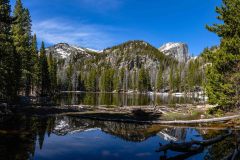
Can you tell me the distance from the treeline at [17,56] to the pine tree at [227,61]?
2545cm

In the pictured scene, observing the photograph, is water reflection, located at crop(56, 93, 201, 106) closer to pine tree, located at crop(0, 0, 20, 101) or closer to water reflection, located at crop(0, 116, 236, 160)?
pine tree, located at crop(0, 0, 20, 101)

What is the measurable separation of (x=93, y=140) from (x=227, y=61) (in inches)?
713

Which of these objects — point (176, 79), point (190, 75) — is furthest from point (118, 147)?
point (176, 79)

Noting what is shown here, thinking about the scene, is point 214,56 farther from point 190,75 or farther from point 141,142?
point 190,75

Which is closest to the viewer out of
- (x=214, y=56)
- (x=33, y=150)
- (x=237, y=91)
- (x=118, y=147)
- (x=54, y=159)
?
(x=54, y=159)

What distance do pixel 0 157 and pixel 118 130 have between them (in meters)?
18.0

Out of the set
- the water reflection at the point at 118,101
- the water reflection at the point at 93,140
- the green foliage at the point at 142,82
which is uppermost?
the green foliage at the point at 142,82

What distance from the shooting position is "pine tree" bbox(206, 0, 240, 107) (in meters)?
34.6

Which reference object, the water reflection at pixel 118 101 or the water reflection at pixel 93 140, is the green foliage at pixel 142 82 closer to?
the water reflection at pixel 118 101

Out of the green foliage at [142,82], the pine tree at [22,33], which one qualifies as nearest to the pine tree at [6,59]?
the pine tree at [22,33]

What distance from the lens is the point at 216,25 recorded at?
126 ft

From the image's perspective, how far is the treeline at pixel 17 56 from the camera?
132 ft

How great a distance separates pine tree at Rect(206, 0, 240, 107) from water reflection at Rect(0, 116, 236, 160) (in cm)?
465

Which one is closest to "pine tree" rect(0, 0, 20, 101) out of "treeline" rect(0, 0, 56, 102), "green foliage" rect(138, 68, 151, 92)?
"treeline" rect(0, 0, 56, 102)
